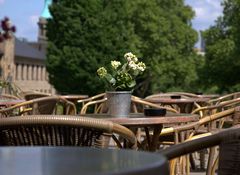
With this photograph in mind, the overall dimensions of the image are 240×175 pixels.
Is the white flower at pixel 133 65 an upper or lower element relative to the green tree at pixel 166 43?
lower

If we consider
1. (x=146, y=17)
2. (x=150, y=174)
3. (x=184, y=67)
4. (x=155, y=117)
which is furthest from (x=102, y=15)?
(x=150, y=174)

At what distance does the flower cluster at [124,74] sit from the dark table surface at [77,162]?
2.39 meters

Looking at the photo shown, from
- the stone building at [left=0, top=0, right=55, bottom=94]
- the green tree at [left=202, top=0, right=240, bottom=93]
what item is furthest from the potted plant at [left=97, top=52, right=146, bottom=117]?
the stone building at [left=0, top=0, right=55, bottom=94]

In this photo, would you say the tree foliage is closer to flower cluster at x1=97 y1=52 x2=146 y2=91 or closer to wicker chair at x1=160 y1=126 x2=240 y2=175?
flower cluster at x1=97 y1=52 x2=146 y2=91

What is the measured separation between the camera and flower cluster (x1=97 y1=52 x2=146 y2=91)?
4496mm

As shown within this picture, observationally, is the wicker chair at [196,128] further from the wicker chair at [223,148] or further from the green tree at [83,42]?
the green tree at [83,42]

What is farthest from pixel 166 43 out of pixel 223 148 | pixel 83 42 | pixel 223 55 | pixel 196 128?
pixel 223 148

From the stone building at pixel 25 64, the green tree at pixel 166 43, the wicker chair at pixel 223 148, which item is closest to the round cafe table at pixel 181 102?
the wicker chair at pixel 223 148

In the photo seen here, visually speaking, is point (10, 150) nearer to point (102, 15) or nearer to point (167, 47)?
point (102, 15)

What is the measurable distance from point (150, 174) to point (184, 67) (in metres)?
59.1

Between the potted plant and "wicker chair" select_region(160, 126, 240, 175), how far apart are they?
6.72 ft

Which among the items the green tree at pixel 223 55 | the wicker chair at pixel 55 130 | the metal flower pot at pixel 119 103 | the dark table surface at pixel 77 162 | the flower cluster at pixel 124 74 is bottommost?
the dark table surface at pixel 77 162

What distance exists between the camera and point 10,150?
2094 mm

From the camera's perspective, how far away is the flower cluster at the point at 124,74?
4496 mm
